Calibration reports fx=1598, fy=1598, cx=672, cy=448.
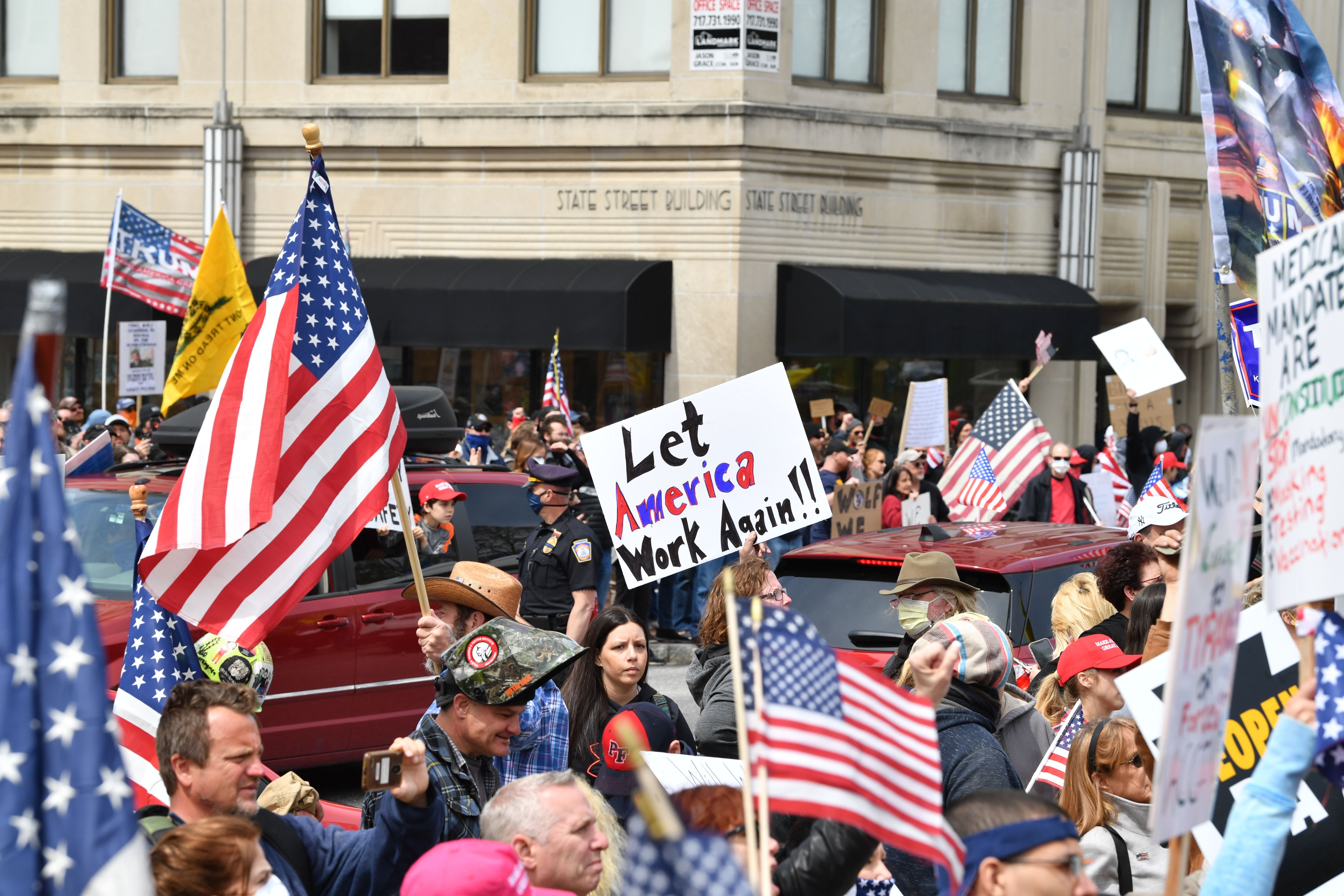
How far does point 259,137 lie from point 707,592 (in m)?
11.3

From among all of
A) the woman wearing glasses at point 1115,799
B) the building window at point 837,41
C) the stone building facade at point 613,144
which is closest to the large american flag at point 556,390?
the stone building facade at point 613,144

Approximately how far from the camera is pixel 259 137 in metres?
21.1

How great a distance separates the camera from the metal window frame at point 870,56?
20.4m

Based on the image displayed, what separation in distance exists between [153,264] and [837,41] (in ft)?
29.3

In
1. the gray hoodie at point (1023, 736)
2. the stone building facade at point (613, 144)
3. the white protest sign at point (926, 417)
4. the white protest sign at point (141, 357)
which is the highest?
the stone building facade at point (613, 144)

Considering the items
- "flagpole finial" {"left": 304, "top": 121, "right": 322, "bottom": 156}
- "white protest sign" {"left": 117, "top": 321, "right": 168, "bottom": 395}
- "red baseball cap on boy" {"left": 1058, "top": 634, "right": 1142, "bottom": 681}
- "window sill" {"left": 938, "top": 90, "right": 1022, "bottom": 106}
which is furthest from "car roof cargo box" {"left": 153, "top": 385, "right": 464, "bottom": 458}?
"window sill" {"left": 938, "top": 90, "right": 1022, "bottom": 106}

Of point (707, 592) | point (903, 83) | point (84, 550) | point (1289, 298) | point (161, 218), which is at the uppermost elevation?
point (903, 83)

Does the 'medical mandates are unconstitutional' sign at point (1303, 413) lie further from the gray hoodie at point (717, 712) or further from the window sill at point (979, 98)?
Answer: the window sill at point (979, 98)

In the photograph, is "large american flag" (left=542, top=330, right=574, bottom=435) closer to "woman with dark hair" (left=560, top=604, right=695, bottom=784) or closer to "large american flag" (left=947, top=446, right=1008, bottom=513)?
"large american flag" (left=947, top=446, right=1008, bottom=513)

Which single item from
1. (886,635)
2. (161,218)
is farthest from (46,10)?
(886,635)

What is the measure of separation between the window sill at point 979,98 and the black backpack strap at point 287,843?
18.6m

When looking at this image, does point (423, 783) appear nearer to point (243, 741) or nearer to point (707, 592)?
point (243, 741)

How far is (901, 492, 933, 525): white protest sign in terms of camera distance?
13.5 meters

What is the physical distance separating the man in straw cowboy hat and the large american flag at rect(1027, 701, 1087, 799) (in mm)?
1596
